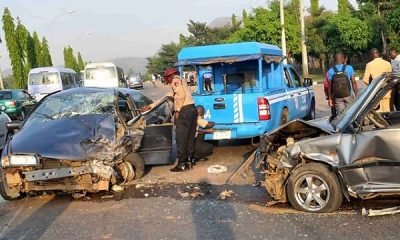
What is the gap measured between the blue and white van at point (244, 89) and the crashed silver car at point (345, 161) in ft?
11.8

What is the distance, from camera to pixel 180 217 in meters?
6.03

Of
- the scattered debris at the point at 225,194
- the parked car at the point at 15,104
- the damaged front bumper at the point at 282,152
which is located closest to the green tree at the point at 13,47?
the parked car at the point at 15,104

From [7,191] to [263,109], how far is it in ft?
15.5

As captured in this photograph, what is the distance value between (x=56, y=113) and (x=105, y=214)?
2.59 meters

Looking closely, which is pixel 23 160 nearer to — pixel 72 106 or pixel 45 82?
pixel 72 106

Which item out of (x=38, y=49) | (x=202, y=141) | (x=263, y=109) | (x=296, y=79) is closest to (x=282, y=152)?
(x=263, y=109)

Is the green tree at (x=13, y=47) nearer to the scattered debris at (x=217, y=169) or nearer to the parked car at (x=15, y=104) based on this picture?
the parked car at (x=15, y=104)

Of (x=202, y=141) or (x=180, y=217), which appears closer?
(x=180, y=217)

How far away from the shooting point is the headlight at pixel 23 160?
697cm

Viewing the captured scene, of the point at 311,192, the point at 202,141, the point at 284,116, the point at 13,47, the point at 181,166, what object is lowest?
the point at 181,166

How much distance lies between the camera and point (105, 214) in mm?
6359

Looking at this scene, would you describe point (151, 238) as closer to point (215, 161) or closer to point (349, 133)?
point (349, 133)

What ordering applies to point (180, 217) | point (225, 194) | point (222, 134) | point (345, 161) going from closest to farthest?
point (345, 161), point (180, 217), point (225, 194), point (222, 134)

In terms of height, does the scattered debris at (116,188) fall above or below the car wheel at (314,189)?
below
